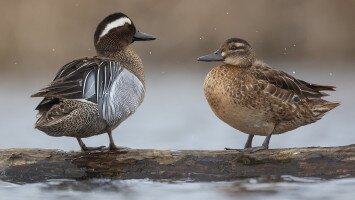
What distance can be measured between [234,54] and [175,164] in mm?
1281

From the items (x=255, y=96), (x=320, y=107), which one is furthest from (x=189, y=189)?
(x=320, y=107)

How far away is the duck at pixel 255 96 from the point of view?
755 cm

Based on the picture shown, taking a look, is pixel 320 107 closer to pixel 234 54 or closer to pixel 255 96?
pixel 255 96

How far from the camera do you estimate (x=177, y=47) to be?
46.0 feet

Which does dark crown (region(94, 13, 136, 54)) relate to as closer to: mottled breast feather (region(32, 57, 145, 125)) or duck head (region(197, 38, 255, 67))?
mottled breast feather (region(32, 57, 145, 125))

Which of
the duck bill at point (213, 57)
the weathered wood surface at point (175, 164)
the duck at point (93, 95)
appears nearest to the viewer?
the weathered wood surface at point (175, 164)

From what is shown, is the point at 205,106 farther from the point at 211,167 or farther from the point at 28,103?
the point at 211,167

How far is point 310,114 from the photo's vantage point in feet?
25.7

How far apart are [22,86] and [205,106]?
251 cm

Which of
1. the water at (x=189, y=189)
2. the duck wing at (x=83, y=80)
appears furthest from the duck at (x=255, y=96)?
the duck wing at (x=83, y=80)

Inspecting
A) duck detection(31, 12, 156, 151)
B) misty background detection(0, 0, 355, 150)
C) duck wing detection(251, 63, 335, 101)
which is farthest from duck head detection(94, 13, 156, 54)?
misty background detection(0, 0, 355, 150)

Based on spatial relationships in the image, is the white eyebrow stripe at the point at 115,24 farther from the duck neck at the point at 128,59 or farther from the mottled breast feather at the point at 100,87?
the mottled breast feather at the point at 100,87

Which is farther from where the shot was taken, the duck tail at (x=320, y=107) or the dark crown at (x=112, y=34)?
the dark crown at (x=112, y=34)

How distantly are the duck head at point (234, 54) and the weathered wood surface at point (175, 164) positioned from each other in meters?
1.08
